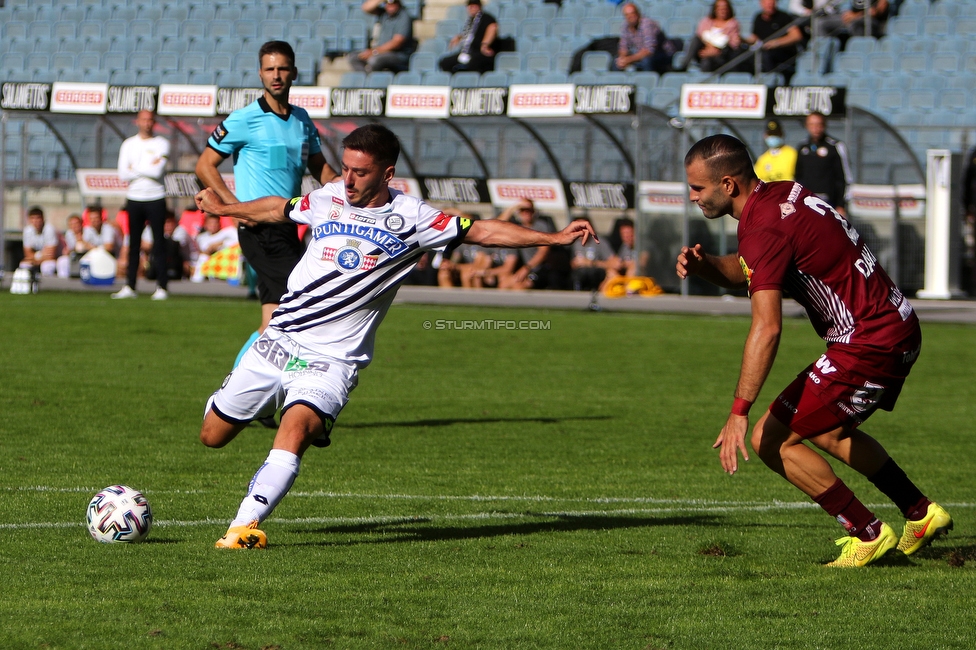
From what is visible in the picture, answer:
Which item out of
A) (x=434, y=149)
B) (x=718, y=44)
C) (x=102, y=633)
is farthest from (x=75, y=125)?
(x=102, y=633)

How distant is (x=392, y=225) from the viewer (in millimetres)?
5953

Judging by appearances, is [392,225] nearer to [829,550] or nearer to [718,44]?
[829,550]

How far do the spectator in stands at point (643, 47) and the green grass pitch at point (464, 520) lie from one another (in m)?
12.7

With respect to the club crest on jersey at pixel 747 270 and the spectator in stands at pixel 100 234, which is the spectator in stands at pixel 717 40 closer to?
the spectator in stands at pixel 100 234

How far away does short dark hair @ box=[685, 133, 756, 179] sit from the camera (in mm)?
5445

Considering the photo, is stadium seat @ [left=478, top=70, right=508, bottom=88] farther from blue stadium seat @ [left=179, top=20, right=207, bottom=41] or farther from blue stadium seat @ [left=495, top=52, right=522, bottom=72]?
blue stadium seat @ [left=179, top=20, right=207, bottom=41]

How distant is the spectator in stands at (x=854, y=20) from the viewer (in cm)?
2473

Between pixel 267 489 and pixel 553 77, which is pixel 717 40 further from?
pixel 267 489

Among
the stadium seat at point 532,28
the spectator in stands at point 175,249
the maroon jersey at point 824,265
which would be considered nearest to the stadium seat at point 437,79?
the stadium seat at point 532,28

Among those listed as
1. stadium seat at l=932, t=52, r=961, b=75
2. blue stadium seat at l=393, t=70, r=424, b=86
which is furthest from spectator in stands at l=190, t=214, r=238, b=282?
stadium seat at l=932, t=52, r=961, b=75

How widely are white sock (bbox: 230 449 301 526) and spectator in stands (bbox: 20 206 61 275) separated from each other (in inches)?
734

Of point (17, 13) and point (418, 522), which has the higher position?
point (17, 13)

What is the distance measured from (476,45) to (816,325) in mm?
21584

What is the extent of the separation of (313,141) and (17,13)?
27.1 meters
